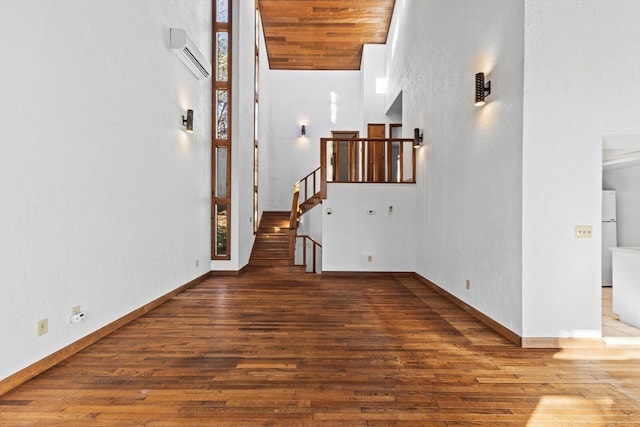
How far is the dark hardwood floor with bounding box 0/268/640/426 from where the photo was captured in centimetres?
Result: 218

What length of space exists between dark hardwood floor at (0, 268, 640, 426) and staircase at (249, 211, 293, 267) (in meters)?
4.03

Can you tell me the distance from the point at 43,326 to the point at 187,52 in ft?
13.2

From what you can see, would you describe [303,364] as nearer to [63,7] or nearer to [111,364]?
[111,364]

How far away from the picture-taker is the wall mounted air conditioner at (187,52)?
16.0ft

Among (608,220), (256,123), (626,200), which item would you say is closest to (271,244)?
(256,123)

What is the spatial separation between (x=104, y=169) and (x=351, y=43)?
9.30 m

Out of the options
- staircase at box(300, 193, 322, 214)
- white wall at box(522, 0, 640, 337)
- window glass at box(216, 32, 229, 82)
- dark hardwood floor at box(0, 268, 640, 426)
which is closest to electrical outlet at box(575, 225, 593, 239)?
white wall at box(522, 0, 640, 337)

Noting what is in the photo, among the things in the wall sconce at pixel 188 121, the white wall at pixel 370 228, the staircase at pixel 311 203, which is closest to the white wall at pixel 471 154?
the white wall at pixel 370 228

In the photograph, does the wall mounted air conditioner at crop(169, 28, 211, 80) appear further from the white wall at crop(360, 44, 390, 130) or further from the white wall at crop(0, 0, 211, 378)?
the white wall at crop(360, 44, 390, 130)

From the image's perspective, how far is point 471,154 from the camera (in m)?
4.43

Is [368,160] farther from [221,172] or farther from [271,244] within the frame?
[271,244]

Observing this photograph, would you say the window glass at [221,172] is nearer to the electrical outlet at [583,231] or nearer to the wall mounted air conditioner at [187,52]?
the wall mounted air conditioner at [187,52]

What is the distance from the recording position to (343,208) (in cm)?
700

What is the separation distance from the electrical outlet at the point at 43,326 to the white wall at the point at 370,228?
4772mm
